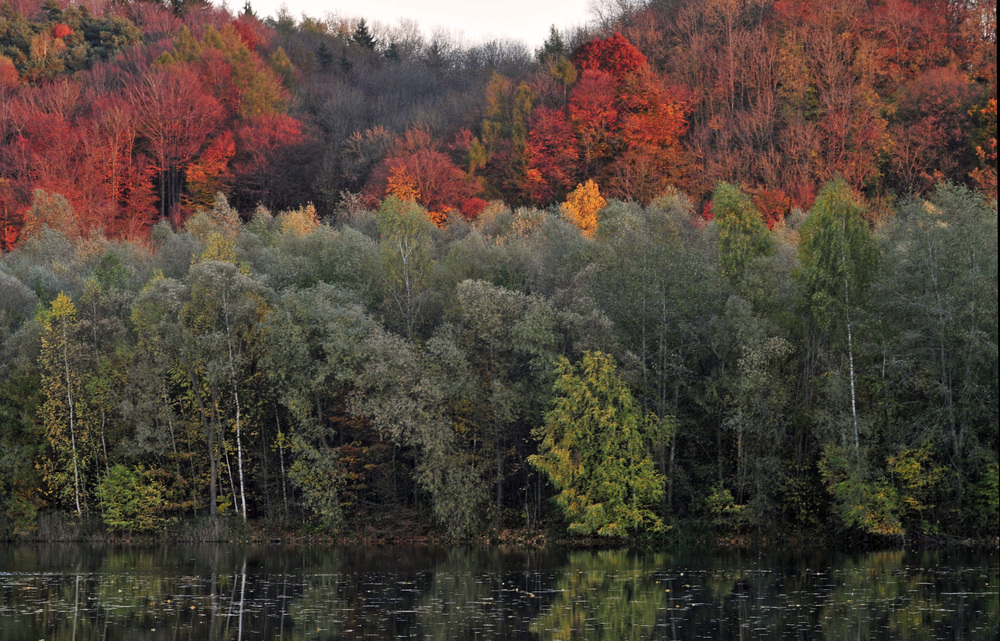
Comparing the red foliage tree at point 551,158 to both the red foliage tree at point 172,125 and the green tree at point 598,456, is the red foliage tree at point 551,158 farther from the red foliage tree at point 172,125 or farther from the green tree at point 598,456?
the green tree at point 598,456

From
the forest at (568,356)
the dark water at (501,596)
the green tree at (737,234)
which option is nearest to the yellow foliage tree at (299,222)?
the forest at (568,356)

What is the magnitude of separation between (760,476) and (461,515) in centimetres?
1344

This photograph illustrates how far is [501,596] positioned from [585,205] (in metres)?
42.0

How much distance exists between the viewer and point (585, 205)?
72.2 meters

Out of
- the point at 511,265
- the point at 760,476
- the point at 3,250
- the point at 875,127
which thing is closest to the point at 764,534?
the point at 760,476

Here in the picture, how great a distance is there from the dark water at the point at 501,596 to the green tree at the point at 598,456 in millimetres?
1950

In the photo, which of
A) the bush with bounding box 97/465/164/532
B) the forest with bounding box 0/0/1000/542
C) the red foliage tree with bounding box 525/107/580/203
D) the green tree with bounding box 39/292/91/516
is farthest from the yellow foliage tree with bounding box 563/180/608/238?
the green tree with bounding box 39/292/91/516

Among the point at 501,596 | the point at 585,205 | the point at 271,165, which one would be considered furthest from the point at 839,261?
the point at 271,165

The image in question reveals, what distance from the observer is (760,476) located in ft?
155

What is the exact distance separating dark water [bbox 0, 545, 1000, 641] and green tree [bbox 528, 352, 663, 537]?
1.95 meters

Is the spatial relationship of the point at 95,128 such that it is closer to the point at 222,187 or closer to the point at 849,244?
the point at 222,187

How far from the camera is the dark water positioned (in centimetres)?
2792

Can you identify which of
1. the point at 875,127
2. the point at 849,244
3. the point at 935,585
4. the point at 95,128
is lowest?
the point at 935,585

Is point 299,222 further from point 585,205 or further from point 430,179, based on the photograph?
point 585,205
